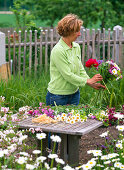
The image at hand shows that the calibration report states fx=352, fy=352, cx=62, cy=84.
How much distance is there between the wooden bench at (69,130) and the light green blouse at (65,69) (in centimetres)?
48

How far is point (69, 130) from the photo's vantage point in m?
3.28

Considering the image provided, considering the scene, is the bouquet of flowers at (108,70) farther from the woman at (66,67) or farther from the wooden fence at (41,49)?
the wooden fence at (41,49)

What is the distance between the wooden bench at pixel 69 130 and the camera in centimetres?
331

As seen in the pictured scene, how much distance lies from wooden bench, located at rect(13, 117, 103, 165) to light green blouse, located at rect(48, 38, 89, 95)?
477 millimetres

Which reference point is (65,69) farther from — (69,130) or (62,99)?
(69,130)

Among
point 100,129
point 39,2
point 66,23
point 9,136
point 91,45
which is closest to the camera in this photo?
point 9,136

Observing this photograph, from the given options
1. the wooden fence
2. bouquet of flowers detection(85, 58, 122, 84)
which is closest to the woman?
bouquet of flowers detection(85, 58, 122, 84)

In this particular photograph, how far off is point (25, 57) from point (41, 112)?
13.3 feet

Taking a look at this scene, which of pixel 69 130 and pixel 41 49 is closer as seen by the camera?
pixel 69 130

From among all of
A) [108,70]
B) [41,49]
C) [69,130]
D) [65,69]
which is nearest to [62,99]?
[65,69]

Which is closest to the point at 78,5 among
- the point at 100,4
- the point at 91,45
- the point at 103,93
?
the point at 100,4

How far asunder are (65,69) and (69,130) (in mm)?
757

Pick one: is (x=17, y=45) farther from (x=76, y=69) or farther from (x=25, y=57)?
(x=76, y=69)

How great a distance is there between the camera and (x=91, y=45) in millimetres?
8359
